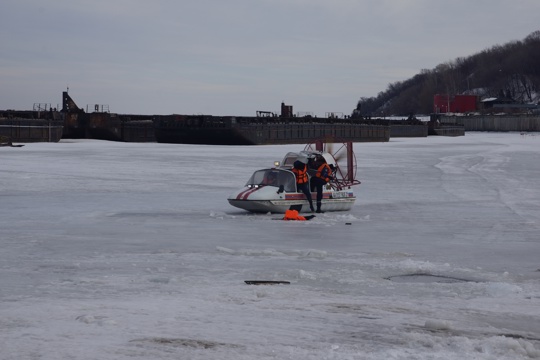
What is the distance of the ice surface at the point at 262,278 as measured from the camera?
817cm

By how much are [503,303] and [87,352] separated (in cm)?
532

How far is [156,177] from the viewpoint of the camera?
3136 centimetres

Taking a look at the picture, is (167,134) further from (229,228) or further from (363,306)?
(363,306)

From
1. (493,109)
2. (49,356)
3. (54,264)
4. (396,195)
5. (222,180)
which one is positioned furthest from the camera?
(493,109)

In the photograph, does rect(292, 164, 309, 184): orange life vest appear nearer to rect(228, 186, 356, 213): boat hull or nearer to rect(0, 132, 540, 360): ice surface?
rect(228, 186, 356, 213): boat hull

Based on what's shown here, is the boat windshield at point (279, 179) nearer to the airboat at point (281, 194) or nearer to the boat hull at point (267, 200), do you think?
the airboat at point (281, 194)

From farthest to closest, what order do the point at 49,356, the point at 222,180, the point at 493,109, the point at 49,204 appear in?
1. the point at 493,109
2. the point at 222,180
3. the point at 49,204
4. the point at 49,356

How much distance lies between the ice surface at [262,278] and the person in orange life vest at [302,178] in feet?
2.80

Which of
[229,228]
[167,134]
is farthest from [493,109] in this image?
[229,228]

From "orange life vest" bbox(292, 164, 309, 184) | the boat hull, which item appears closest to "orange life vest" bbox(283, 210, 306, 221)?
the boat hull

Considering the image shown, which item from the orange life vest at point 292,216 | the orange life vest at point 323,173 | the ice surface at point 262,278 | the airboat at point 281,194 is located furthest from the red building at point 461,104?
the orange life vest at point 292,216

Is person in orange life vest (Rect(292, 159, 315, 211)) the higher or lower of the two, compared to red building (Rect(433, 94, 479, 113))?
lower

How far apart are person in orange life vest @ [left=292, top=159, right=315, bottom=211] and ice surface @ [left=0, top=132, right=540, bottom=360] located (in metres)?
0.85

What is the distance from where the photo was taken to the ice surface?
26.8ft
